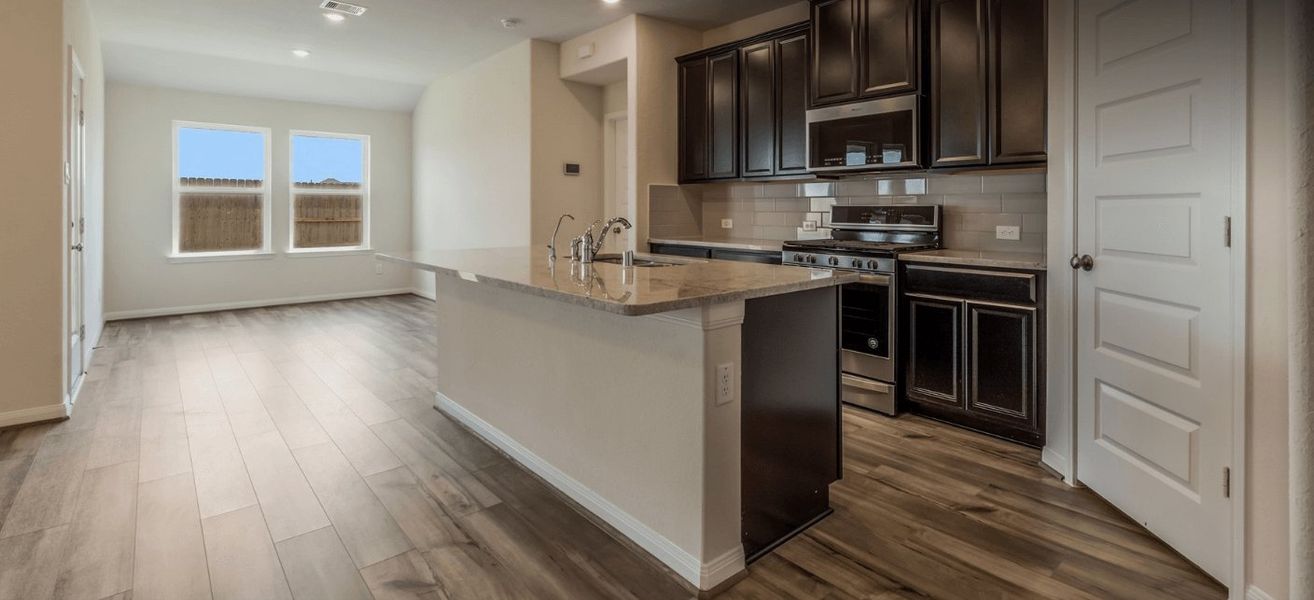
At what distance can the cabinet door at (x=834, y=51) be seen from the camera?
3771 millimetres

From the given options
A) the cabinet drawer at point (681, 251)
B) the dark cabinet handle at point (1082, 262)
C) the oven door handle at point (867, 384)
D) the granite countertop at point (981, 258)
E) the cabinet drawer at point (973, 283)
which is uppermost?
the cabinet drawer at point (681, 251)

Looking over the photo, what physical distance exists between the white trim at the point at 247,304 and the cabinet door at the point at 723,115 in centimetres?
539

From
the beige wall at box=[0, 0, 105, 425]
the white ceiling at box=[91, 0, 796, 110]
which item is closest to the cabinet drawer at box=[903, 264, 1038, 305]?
the white ceiling at box=[91, 0, 796, 110]

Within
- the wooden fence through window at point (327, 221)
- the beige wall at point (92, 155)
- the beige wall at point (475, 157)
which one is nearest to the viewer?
the beige wall at point (92, 155)

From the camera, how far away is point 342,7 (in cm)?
478

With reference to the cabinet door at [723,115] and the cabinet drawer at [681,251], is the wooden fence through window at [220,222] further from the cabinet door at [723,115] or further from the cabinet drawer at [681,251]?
the cabinet door at [723,115]

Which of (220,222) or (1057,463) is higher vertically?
(220,222)

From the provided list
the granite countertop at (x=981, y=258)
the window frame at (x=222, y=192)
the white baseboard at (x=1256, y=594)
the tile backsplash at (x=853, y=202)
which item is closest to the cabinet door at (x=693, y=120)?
the tile backsplash at (x=853, y=202)

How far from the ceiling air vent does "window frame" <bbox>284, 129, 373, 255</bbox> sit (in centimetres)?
339

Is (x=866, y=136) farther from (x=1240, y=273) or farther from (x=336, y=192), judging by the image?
(x=336, y=192)

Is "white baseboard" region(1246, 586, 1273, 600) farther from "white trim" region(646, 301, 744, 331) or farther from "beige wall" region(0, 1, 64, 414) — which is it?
"beige wall" region(0, 1, 64, 414)

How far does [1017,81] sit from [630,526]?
271cm

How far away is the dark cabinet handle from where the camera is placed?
2.49 metres

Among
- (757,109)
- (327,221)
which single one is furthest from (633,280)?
(327,221)
